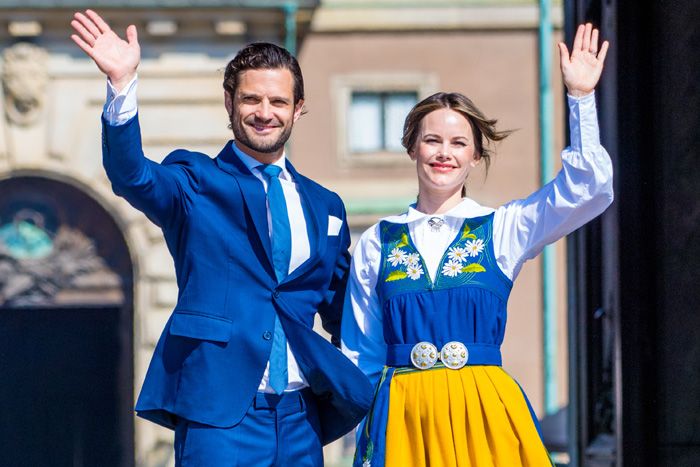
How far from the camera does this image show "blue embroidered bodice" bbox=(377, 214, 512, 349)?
14.6ft

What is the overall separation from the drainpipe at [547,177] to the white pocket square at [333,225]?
30.1 ft

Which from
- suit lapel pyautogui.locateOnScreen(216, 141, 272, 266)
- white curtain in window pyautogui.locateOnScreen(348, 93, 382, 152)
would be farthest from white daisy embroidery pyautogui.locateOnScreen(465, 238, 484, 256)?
white curtain in window pyautogui.locateOnScreen(348, 93, 382, 152)

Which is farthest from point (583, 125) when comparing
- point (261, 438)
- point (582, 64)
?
point (261, 438)

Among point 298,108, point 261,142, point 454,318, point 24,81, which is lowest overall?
point 454,318

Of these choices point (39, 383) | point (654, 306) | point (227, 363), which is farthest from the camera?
point (39, 383)

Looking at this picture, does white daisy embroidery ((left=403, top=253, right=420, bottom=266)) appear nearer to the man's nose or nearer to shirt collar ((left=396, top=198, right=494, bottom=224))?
shirt collar ((left=396, top=198, right=494, bottom=224))

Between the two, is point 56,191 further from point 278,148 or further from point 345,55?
point 278,148

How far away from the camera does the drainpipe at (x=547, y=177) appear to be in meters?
13.8

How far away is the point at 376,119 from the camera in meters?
14.2

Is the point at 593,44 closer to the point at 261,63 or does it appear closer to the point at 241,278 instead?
the point at 261,63

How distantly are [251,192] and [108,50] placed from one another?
571 millimetres

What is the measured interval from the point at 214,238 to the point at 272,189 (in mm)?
239

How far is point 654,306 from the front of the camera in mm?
5332

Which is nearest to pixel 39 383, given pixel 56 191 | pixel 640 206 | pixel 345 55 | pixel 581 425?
pixel 56 191
